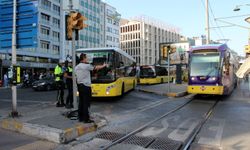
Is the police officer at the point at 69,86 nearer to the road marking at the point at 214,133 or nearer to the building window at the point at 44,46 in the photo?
the road marking at the point at 214,133

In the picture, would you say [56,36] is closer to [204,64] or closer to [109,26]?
[109,26]

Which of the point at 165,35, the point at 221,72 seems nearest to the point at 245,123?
the point at 221,72

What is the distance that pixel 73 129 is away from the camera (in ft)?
25.9

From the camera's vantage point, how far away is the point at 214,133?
8.66 meters

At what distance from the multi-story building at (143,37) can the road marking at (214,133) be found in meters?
109

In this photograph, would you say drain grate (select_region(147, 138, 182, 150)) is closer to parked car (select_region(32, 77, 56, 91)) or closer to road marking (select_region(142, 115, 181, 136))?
road marking (select_region(142, 115, 181, 136))

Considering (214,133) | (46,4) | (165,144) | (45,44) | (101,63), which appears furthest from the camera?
(46,4)

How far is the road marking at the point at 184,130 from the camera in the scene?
8.13 meters

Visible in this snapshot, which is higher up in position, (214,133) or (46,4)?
(46,4)

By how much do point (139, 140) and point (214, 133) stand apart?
7.73ft

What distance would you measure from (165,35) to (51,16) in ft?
245

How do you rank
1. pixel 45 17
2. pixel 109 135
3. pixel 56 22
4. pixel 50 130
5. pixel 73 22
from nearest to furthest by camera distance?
pixel 50 130, pixel 109 135, pixel 73 22, pixel 45 17, pixel 56 22

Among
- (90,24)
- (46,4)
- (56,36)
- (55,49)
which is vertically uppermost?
(46,4)

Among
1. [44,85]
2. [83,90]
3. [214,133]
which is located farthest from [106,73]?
[44,85]
